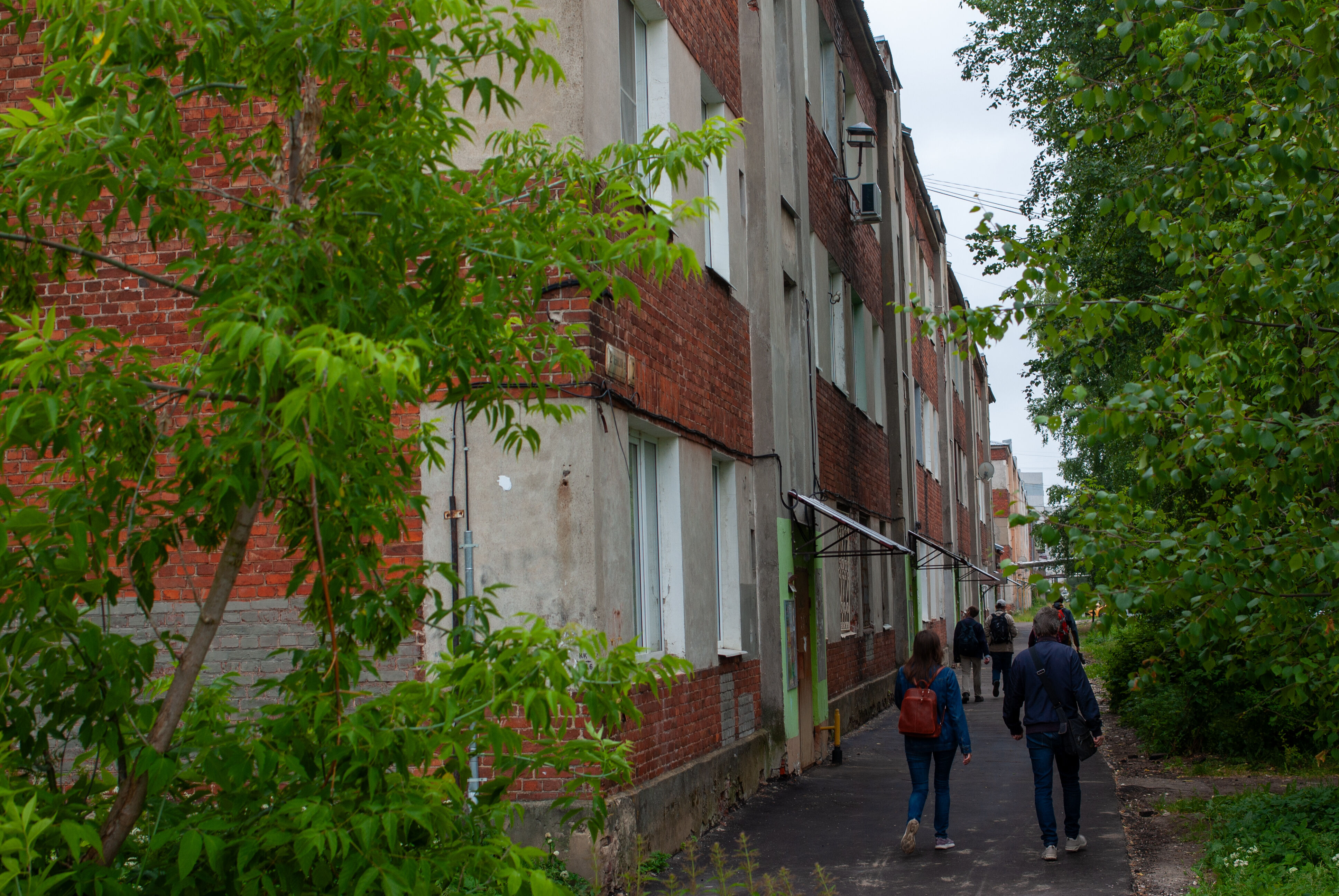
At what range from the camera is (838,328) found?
18.9 meters

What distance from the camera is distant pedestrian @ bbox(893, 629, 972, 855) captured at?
897 centimetres

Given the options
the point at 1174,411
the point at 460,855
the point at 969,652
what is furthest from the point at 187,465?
the point at 969,652

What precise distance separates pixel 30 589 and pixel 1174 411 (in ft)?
18.4

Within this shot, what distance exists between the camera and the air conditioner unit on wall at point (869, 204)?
65.5ft

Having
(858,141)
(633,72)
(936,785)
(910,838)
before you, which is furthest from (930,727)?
(858,141)

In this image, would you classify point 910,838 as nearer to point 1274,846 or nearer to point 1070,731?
point 1070,731

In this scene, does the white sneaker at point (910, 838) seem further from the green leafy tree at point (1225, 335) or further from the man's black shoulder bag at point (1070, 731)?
the green leafy tree at point (1225, 335)

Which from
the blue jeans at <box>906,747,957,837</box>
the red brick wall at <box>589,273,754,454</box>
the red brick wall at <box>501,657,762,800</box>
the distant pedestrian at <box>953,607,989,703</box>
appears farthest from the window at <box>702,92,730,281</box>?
the distant pedestrian at <box>953,607,989,703</box>

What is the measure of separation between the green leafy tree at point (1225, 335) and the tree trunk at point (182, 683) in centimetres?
462

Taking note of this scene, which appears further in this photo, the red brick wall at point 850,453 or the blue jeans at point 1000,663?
the blue jeans at point 1000,663

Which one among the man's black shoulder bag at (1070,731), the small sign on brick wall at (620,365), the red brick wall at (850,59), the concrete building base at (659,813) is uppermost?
the red brick wall at (850,59)

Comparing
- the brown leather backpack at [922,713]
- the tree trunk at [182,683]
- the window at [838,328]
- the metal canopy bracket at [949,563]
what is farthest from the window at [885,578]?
the tree trunk at [182,683]

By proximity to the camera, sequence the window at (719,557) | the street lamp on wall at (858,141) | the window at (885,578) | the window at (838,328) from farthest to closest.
A: the window at (885,578) → the window at (838,328) → the street lamp on wall at (858,141) → the window at (719,557)

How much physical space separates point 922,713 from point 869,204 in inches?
505
